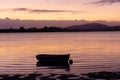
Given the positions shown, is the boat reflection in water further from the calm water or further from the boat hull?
the calm water

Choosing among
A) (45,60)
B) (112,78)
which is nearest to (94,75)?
(112,78)

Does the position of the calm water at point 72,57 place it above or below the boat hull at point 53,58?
below

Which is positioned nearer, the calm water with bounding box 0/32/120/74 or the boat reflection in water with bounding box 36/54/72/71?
the calm water with bounding box 0/32/120/74

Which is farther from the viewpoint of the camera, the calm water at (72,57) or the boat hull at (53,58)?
the boat hull at (53,58)

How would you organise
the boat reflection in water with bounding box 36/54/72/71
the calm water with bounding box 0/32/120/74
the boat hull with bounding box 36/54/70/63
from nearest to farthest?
the calm water with bounding box 0/32/120/74
the boat reflection in water with bounding box 36/54/72/71
the boat hull with bounding box 36/54/70/63

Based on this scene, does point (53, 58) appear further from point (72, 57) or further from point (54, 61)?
point (72, 57)

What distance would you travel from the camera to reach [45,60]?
139ft

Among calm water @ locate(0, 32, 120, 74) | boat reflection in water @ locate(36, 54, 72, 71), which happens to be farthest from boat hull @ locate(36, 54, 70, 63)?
calm water @ locate(0, 32, 120, 74)

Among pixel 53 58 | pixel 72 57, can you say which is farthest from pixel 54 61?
pixel 72 57

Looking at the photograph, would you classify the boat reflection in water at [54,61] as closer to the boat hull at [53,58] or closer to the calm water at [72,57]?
the boat hull at [53,58]

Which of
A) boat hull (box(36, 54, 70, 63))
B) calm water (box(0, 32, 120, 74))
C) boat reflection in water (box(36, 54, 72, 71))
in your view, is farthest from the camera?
boat hull (box(36, 54, 70, 63))

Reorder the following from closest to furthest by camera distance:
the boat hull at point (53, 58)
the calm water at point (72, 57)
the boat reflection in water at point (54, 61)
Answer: the calm water at point (72, 57)
the boat reflection in water at point (54, 61)
the boat hull at point (53, 58)

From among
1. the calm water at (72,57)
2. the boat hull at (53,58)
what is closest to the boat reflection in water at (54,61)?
the boat hull at (53,58)

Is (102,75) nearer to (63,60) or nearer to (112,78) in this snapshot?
(112,78)
